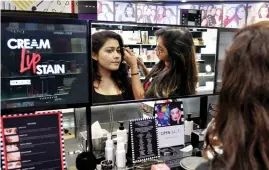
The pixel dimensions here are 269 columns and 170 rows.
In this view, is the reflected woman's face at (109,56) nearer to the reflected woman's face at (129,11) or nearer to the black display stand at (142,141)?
the black display stand at (142,141)

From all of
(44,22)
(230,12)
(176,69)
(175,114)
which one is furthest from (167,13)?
(44,22)

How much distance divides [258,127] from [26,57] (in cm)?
114

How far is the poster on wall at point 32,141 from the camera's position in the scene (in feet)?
4.11

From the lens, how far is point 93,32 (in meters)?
1.50

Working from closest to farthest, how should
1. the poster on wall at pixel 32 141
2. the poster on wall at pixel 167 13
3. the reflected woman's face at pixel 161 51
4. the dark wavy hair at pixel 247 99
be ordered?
the dark wavy hair at pixel 247 99 → the poster on wall at pixel 32 141 → the reflected woman's face at pixel 161 51 → the poster on wall at pixel 167 13

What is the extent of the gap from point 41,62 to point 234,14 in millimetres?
5097

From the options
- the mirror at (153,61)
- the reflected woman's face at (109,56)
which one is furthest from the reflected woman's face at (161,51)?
the reflected woman's face at (109,56)

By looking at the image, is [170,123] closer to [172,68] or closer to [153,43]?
[172,68]

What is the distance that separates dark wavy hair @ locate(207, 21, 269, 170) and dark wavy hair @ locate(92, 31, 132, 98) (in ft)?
2.90

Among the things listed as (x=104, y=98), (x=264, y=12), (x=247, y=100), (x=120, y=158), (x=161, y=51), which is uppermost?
(x=264, y=12)

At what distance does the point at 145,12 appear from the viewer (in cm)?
636

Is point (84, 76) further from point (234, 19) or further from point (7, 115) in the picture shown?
point (234, 19)

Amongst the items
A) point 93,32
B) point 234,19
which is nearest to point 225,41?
point 93,32

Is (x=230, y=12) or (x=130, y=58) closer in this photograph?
(x=130, y=58)
